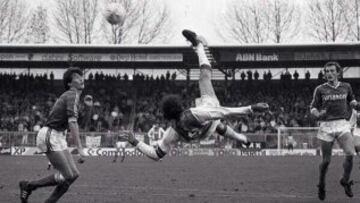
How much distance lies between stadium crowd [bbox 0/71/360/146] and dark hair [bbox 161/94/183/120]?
26354 mm

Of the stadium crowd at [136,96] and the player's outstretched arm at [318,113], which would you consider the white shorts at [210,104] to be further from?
the stadium crowd at [136,96]

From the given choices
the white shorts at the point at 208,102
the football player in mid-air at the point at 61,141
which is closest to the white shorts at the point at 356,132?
the white shorts at the point at 208,102

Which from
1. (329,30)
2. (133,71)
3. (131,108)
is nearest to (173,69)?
(133,71)

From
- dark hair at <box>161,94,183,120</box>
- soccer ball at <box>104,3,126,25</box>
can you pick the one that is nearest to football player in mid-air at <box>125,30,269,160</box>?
dark hair at <box>161,94,183,120</box>

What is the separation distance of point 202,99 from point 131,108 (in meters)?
30.2

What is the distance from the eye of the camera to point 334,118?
11211mm

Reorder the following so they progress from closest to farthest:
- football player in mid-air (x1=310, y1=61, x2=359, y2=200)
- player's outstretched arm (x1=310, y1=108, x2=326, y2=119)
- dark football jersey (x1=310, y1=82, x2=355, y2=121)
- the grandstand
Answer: player's outstretched arm (x1=310, y1=108, x2=326, y2=119) < football player in mid-air (x1=310, y1=61, x2=359, y2=200) < dark football jersey (x1=310, y1=82, x2=355, y2=121) < the grandstand

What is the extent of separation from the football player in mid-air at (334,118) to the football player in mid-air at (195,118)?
2.07 m

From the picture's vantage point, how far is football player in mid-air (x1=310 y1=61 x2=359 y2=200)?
11.1m

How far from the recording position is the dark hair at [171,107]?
29.7 ft

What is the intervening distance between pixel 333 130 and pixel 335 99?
64cm

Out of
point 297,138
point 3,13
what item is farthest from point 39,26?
point 297,138

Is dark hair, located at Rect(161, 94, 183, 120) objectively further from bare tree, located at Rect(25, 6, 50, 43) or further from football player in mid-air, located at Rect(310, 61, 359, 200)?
bare tree, located at Rect(25, 6, 50, 43)

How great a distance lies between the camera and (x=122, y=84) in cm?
4203
